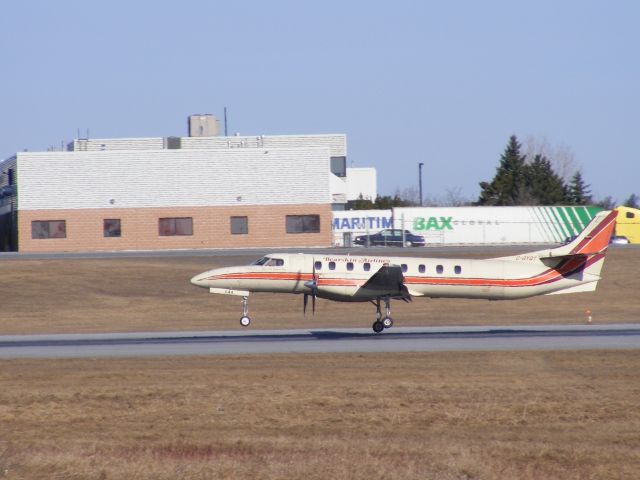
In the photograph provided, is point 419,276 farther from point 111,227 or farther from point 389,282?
point 111,227

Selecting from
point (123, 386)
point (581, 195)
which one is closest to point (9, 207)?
point (123, 386)

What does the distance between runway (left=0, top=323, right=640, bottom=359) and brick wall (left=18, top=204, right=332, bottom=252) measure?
3880 cm

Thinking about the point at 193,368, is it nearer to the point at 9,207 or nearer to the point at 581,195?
the point at 9,207

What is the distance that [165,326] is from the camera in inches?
1791

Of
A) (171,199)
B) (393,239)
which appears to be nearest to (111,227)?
(171,199)

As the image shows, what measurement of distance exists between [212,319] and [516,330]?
1539cm

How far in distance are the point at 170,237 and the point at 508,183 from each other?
168 feet

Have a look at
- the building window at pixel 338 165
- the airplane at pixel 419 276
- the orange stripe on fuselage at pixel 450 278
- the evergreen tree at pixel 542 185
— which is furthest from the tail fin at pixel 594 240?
the evergreen tree at pixel 542 185

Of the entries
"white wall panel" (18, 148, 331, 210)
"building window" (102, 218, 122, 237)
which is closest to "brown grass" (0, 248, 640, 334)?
"building window" (102, 218, 122, 237)

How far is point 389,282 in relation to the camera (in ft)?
124

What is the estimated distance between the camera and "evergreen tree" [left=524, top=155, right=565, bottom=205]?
378 feet

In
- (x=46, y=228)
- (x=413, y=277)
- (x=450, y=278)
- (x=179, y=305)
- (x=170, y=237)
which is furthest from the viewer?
(x=170, y=237)

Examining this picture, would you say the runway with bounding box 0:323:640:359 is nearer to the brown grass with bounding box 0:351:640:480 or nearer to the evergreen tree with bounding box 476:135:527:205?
the brown grass with bounding box 0:351:640:480

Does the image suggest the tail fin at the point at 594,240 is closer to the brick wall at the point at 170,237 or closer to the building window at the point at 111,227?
the brick wall at the point at 170,237
